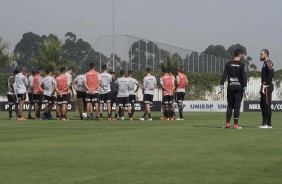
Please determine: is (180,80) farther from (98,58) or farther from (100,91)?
(98,58)

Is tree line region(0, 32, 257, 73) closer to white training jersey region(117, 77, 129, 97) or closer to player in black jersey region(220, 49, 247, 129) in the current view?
white training jersey region(117, 77, 129, 97)

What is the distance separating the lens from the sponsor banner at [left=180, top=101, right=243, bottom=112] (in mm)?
45781

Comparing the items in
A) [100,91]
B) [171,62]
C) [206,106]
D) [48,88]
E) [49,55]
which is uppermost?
[49,55]

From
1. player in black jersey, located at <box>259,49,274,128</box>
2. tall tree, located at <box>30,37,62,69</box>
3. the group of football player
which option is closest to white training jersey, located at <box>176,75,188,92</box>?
the group of football player

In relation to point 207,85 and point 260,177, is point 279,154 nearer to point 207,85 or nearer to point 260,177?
point 260,177

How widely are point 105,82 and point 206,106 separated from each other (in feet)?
66.0

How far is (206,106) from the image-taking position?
4619cm

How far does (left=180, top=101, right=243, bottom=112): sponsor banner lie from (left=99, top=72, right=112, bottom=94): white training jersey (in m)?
19.4

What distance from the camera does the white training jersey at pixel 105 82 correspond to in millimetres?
26812

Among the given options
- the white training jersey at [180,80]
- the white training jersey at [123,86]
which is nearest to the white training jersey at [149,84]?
the white training jersey at [123,86]

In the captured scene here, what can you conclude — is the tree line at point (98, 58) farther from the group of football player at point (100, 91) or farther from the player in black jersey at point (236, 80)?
the player in black jersey at point (236, 80)

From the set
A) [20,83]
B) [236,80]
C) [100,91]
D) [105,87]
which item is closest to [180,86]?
[105,87]

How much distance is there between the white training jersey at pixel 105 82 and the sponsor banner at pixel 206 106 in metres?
19.4

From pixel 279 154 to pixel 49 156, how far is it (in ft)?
12.0
